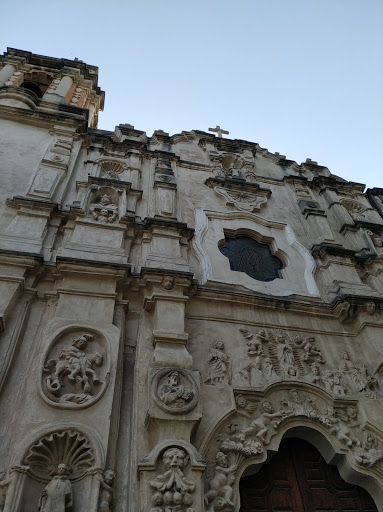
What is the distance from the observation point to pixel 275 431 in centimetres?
525

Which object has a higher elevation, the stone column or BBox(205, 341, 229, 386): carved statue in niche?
the stone column

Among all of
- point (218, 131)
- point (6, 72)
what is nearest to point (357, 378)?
point (218, 131)

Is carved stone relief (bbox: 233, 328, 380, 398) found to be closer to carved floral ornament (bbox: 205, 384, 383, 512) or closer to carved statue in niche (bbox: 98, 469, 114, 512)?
carved floral ornament (bbox: 205, 384, 383, 512)

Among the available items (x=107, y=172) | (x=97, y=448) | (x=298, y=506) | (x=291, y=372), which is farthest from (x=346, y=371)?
(x=107, y=172)

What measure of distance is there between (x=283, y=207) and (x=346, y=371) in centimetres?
540

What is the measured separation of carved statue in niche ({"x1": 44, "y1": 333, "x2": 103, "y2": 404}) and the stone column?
11225 millimetres

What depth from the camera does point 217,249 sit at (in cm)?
830

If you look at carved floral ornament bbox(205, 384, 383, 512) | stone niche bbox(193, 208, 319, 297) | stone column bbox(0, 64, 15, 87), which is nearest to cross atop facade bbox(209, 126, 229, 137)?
stone niche bbox(193, 208, 319, 297)

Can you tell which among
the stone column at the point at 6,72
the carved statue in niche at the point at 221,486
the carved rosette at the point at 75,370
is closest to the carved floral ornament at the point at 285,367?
the carved statue in niche at the point at 221,486

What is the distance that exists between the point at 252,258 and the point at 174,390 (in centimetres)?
447

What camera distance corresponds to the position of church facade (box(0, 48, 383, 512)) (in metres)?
4.30

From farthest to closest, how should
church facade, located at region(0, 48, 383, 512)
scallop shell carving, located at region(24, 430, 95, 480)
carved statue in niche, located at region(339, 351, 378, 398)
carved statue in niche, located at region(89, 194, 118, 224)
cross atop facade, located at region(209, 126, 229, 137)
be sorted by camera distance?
cross atop facade, located at region(209, 126, 229, 137), carved statue in niche, located at region(89, 194, 118, 224), carved statue in niche, located at region(339, 351, 378, 398), church facade, located at region(0, 48, 383, 512), scallop shell carving, located at region(24, 430, 95, 480)

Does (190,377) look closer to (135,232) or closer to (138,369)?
(138,369)

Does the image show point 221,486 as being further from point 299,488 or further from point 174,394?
point 299,488
